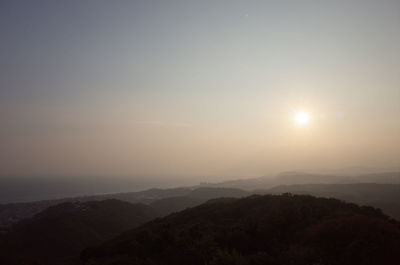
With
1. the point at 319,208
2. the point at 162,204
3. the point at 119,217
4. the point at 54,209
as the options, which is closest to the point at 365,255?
the point at 319,208

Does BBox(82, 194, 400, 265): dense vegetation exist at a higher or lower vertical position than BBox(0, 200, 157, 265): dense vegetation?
higher

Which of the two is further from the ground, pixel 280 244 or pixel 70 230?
pixel 280 244

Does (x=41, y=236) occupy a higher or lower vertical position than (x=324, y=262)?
lower

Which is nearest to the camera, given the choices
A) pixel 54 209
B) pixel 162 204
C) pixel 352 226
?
pixel 352 226

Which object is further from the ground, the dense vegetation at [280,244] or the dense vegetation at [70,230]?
the dense vegetation at [280,244]

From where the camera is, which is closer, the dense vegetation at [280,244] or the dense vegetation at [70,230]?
the dense vegetation at [280,244]

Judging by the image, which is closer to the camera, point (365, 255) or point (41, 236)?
point (365, 255)

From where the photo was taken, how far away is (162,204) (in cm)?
10381

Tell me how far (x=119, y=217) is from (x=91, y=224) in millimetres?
9264

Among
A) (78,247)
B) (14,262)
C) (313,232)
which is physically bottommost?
(78,247)

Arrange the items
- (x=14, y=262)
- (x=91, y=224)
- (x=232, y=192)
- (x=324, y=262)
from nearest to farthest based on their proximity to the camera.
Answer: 1. (x=324, y=262)
2. (x=14, y=262)
3. (x=91, y=224)
4. (x=232, y=192)

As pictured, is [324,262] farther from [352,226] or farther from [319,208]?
[319,208]

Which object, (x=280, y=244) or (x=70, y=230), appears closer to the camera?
(x=280, y=244)

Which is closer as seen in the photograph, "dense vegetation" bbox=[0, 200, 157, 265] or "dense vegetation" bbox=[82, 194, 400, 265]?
"dense vegetation" bbox=[82, 194, 400, 265]
